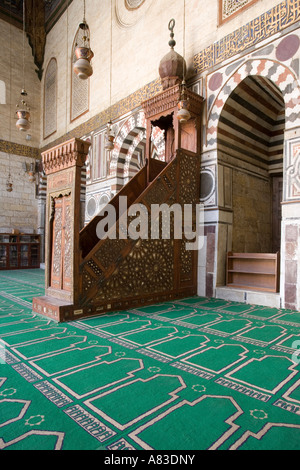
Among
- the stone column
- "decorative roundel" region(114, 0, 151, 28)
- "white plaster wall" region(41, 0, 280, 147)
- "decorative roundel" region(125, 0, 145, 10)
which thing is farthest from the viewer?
"decorative roundel" region(125, 0, 145, 10)

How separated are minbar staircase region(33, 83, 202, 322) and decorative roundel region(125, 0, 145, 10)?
120 inches

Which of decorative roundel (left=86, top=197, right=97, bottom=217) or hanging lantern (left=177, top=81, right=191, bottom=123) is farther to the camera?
decorative roundel (left=86, top=197, right=97, bottom=217)

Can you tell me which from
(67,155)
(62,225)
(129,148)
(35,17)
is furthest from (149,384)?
(35,17)

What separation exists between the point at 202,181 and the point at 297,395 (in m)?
3.37

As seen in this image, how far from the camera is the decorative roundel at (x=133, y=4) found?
6.04 metres

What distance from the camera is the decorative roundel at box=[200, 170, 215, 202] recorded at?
14.4 ft

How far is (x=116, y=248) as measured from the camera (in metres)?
3.31

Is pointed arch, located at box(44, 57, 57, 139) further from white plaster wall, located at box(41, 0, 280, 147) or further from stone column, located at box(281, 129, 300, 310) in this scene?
stone column, located at box(281, 129, 300, 310)

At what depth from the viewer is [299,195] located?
11.4 feet

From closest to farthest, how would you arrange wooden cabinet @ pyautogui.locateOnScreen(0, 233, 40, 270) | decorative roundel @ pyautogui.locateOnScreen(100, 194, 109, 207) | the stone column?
the stone column → decorative roundel @ pyautogui.locateOnScreen(100, 194, 109, 207) → wooden cabinet @ pyautogui.locateOnScreen(0, 233, 40, 270)

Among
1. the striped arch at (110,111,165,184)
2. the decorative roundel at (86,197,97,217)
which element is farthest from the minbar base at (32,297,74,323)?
the decorative roundel at (86,197,97,217)

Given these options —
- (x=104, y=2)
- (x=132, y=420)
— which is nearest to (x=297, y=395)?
(x=132, y=420)

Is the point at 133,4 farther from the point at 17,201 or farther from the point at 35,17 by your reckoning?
the point at 17,201

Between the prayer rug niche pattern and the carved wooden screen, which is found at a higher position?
the carved wooden screen
